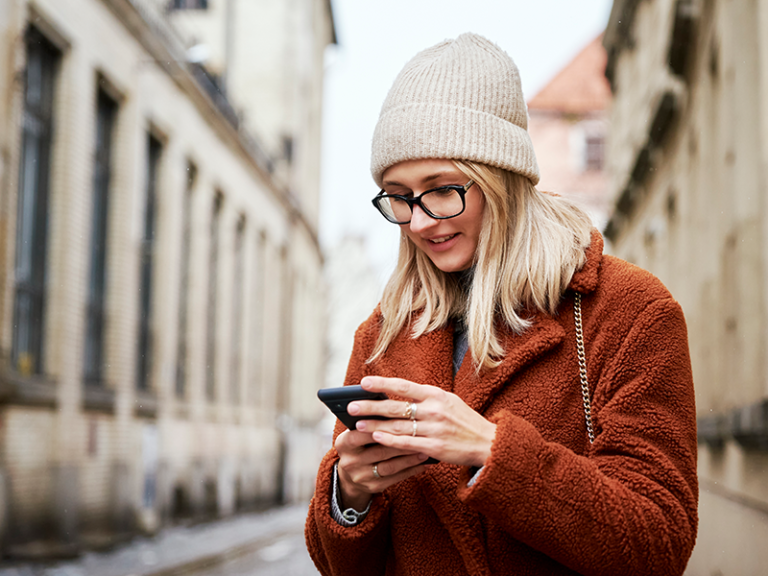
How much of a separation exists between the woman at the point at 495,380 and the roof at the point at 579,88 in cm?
3963

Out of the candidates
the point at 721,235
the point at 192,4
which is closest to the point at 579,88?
the point at 192,4

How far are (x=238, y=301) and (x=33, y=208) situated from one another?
12604 millimetres

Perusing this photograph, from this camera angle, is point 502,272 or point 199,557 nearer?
point 502,272

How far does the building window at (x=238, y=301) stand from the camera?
76.7 feet

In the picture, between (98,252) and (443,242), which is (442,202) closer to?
(443,242)

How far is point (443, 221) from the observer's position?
219 cm

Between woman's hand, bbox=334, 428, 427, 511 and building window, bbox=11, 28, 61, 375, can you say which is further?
building window, bbox=11, 28, 61, 375

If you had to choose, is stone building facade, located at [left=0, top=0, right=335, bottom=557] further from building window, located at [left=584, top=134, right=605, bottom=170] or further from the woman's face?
building window, located at [left=584, top=134, right=605, bottom=170]

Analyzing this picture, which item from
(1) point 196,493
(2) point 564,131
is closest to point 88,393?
(1) point 196,493

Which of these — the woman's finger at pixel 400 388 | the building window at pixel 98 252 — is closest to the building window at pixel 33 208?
the building window at pixel 98 252

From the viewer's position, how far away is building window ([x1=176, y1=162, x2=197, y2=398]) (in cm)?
1855

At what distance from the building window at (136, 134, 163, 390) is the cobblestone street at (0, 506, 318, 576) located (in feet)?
9.13

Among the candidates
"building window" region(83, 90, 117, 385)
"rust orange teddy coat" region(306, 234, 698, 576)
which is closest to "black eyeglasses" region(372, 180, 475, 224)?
"rust orange teddy coat" region(306, 234, 698, 576)

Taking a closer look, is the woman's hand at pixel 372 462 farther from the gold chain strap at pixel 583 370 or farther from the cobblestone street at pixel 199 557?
the cobblestone street at pixel 199 557
